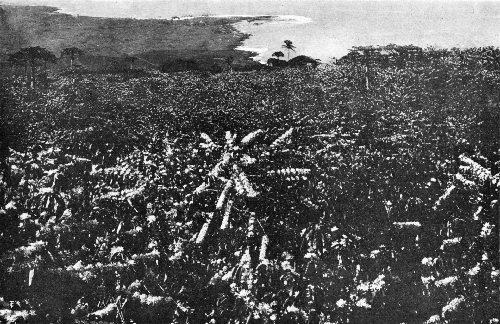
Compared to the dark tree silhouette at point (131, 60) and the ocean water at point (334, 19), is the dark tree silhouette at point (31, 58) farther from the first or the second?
the dark tree silhouette at point (131, 60)

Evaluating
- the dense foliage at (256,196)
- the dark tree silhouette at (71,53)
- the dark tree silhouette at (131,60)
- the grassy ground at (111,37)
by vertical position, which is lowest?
the dense foliage at (256,196)

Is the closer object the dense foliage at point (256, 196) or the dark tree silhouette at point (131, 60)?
the dense foliage at point (256, 196)

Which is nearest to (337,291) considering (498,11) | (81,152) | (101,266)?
(101,266)

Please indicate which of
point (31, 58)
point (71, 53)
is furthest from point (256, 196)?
point (31, 58)

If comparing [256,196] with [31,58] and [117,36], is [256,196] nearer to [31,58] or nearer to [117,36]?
[117,36]

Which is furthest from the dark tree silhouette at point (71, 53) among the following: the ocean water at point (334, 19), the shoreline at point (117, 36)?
the ocean water at point (334, 19)

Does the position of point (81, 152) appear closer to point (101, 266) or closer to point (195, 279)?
point (101, 266)
